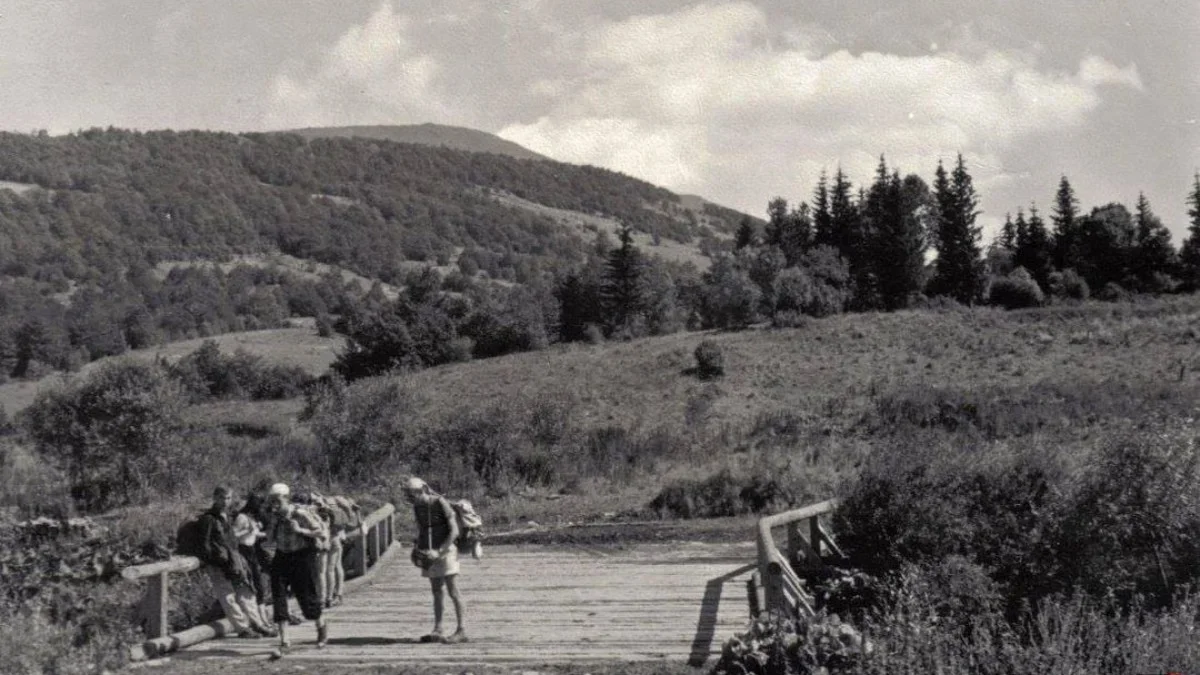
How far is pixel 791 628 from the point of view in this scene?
9648 mm

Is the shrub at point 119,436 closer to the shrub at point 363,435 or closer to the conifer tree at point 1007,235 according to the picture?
the shrub at point 363,435

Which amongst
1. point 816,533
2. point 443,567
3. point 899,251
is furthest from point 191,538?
point 899,251

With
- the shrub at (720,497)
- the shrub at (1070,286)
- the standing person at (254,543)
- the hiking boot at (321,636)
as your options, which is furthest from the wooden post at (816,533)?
the shrub at (1070,286)

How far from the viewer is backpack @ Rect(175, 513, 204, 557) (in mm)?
11617

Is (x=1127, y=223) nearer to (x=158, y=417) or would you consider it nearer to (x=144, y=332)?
(x=158, y=417)

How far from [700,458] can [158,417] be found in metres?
17.4

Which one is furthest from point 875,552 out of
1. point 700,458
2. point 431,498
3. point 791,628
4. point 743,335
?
point 743,335

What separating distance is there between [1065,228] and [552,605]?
78.7 metres

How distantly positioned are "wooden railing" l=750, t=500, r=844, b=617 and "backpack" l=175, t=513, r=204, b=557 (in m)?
5.69

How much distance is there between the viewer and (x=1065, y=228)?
82.9 meters

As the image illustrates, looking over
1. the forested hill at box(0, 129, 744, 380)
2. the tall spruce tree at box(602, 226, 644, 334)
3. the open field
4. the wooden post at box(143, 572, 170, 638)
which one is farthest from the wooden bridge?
the forested hill at box(0, 129, 744, 380)

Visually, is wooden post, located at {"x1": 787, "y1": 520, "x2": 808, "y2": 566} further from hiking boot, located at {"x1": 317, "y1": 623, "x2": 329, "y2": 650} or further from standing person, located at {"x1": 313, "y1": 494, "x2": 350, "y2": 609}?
hiking boot, located at {"x1": 317, "y1": 623, "x2": 329, "y2": 650}

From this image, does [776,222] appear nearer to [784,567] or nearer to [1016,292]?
[1016,292]

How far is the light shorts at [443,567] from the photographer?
10953mm
